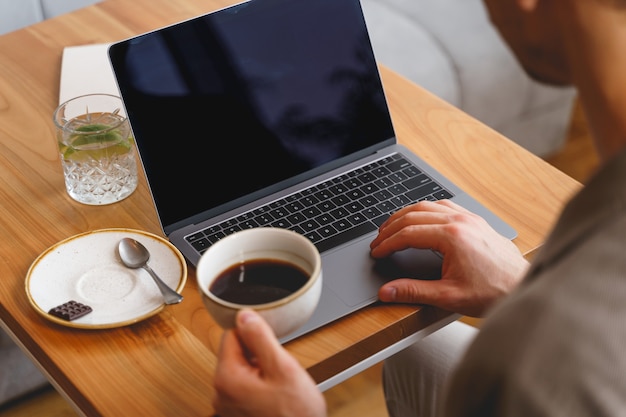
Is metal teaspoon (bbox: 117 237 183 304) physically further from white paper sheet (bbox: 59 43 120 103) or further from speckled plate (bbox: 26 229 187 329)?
white paper sheet (bbox: 59 43 120 103)

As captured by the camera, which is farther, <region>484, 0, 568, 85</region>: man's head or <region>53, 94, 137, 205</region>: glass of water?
<region>53, 94, 137, 205</region>: glass of water

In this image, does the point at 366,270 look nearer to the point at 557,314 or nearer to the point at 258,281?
the point at 258,281

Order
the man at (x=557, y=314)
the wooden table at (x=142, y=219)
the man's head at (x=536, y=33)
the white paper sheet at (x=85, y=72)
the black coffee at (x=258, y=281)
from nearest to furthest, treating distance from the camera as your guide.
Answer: the man at (x=557, y=314) < the man's head at (x=536, y=33) < the black coffee at (x=258, y=281) < the wooden table at (x=142, y=219) < the white paper sheet at (x=85, y=72)

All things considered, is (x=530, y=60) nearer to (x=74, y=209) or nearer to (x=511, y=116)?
(x=74, y=209)

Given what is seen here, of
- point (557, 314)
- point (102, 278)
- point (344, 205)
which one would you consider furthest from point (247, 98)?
point (557, 314)

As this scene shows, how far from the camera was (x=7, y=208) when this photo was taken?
118 centimetres

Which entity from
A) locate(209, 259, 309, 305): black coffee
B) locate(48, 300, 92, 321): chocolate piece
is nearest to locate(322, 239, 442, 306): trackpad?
locate(209, 259, 309, 305): black coffee

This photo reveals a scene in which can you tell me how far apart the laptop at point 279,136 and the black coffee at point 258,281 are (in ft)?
0.52

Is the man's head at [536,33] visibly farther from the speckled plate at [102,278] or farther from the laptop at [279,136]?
the speckled plate at [102,278]

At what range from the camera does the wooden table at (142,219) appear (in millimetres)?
945

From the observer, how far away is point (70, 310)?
99cm

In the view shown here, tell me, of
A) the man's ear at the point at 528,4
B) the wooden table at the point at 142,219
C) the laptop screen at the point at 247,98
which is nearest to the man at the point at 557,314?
the man's ear at the point at 528,4

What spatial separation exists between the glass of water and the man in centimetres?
44

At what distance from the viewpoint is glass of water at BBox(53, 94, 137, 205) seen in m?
1.17
